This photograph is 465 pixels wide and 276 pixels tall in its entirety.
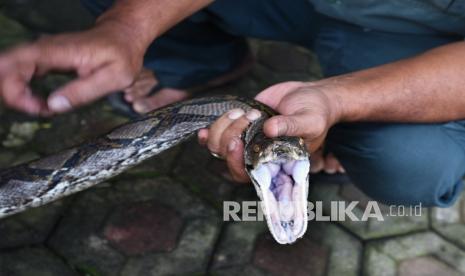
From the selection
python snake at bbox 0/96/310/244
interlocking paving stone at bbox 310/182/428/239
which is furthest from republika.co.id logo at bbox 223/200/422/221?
python snake at bbox 0/96/310/244

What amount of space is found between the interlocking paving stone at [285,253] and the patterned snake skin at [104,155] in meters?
0.61

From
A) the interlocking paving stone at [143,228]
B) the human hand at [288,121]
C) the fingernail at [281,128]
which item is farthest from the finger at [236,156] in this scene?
the interlocking paving stone at [143,228]

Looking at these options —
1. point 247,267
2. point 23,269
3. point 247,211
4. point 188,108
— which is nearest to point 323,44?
point 188,108

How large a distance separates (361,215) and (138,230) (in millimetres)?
1182

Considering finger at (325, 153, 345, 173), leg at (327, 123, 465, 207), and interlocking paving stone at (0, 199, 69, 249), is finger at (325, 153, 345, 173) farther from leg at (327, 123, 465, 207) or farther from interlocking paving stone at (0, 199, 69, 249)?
interlocking paving stone at (0, 199, 69, 249)

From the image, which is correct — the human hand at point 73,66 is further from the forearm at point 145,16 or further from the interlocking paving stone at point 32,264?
the interlocking paving stone at point 32,264

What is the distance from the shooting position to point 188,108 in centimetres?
302

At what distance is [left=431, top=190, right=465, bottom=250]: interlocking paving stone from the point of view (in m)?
3.29

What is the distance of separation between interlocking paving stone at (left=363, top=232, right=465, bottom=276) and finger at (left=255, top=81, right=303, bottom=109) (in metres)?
0.98

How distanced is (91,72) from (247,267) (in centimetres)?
125

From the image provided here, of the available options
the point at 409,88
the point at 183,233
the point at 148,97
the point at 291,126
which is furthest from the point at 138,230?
the point at 409,88

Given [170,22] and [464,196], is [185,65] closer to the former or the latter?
[170,22]

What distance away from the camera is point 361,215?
11.0 feet

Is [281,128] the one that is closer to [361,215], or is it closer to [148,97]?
[361,215]
